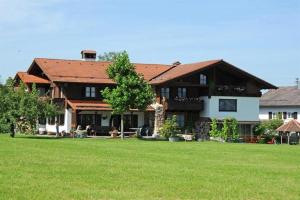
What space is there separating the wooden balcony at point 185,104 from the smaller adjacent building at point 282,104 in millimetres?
19790

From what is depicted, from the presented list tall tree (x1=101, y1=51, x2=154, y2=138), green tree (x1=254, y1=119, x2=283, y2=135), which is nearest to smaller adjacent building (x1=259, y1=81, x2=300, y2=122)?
green tree (x1=254, y1=119, x2=283, y2=135)

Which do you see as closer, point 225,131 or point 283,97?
point 225,131

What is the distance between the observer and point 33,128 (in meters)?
47.8

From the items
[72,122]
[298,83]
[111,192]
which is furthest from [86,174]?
[298,83]

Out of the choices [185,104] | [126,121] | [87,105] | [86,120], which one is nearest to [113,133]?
[87,105]

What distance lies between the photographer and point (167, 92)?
182 ft

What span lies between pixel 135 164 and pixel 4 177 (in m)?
6.44

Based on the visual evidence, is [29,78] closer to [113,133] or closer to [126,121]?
[126,121]

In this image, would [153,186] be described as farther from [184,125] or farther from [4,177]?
[184,125]

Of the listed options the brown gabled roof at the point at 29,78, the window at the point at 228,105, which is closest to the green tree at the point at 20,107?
the brown gabled roof at the point at 29,78

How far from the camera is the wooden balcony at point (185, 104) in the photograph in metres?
53.9

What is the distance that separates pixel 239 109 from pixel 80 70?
15.4 m

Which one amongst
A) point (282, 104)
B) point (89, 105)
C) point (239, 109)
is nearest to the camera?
point (89, 105)

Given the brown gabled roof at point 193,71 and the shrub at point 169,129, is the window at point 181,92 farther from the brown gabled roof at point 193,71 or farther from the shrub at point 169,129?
the shrub at point 169,129
